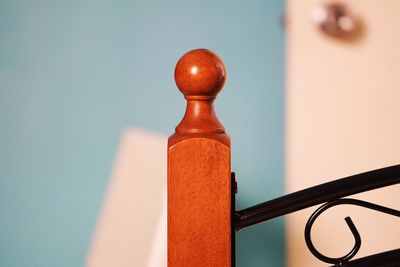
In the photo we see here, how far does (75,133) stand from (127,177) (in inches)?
7.6

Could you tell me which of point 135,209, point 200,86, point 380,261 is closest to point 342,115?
point 135,209

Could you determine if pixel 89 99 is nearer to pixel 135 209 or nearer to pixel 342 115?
pixel 135 209

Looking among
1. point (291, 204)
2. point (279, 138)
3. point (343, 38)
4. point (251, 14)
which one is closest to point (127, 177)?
point (279, 138)

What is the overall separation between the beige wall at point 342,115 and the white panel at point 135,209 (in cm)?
39

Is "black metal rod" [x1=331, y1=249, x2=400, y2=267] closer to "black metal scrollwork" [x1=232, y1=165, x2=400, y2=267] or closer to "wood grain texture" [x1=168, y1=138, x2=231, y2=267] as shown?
"black metal scrollwork" [x1=232, y1=165, x2=400, y2=267]

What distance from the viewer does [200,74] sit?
65 centimetres

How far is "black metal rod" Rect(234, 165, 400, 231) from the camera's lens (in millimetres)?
680

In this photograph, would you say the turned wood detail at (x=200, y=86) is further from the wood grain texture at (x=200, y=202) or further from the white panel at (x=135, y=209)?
the white panel at (x=135, y=209)

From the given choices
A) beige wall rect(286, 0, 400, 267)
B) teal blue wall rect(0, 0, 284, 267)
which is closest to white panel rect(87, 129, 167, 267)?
teal blue wall rect(0, 0, 284, 267)

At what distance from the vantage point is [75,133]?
151 cm

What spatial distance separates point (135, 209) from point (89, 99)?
0.34 meters

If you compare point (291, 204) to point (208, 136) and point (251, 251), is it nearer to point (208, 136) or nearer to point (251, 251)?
point (208, 136)

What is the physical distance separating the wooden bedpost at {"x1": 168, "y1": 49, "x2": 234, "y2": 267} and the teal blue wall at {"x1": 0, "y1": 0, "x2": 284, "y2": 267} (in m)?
0.90

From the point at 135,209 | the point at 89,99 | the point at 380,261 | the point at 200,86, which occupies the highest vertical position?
the point at 89,99
